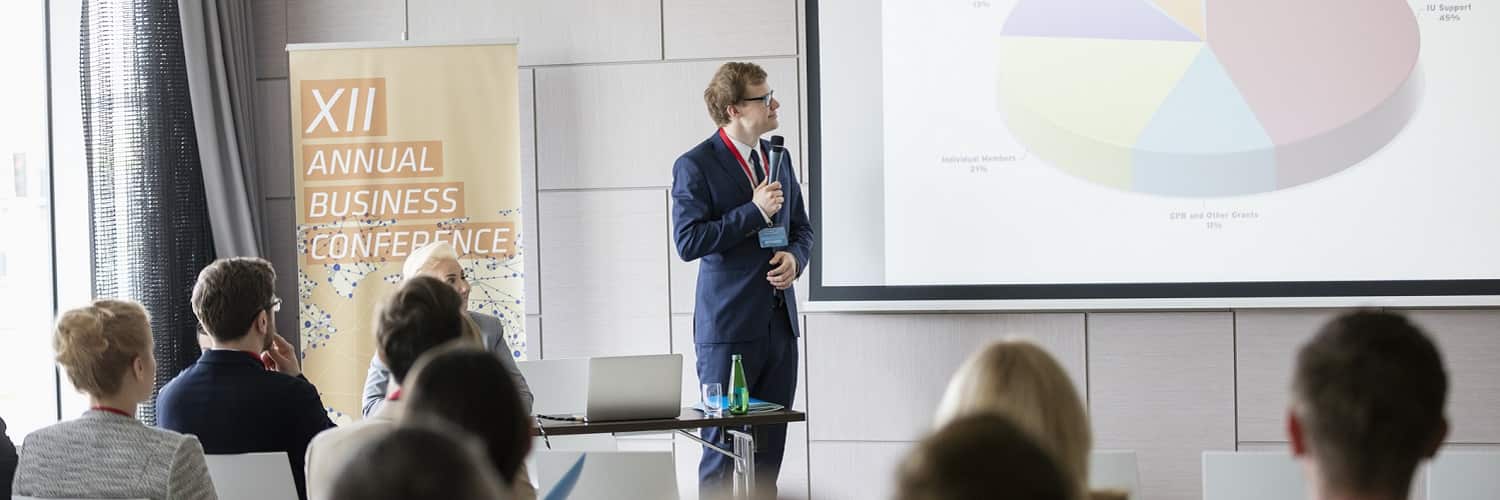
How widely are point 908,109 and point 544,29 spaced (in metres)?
1.62

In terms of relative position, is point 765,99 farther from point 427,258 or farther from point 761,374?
point 427,258

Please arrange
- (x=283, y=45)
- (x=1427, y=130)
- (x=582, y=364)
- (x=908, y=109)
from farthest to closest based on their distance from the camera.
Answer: (x=283, y=45)
(x=908, y=109)
(x=1427, y=130)
(x=582, y=364)

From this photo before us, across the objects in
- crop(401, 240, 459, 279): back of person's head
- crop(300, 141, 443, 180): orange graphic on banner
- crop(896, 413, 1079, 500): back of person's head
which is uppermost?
crop(300, 141, 443, 180): orange graphic on banner

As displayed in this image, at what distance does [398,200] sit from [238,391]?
237 cm

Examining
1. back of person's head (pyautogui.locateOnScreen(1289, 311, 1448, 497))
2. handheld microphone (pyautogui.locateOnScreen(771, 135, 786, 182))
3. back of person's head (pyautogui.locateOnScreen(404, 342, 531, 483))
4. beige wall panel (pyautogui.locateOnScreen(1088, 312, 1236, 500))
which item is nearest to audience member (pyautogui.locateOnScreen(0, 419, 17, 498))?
back of person's head (pyautogui.locateOnScreen(404, 342, 531, 483))

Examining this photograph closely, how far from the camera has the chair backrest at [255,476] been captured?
312cm

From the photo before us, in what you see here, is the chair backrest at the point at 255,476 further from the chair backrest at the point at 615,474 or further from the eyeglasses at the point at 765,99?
the eyeglasses at the point at 765,99

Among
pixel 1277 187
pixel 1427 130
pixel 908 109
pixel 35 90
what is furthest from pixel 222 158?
pixel 1427 130

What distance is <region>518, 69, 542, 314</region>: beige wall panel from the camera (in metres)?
5.92

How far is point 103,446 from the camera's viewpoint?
277 cm

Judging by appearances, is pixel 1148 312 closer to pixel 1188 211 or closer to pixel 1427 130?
pixel 1188 211

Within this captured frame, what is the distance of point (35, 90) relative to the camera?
17.2 feet

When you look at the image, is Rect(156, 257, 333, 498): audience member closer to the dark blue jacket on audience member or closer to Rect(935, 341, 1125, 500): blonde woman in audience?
the dark blue jacket on audience member

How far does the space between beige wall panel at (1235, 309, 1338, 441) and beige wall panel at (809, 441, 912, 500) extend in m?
1.39
